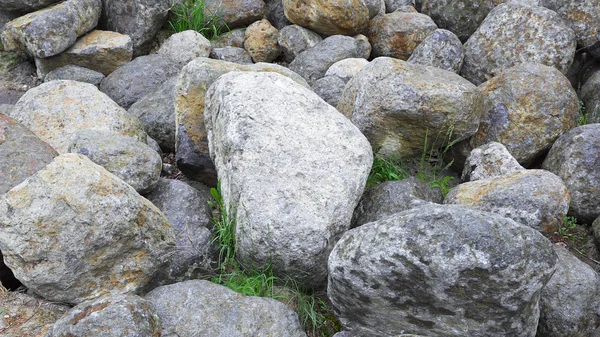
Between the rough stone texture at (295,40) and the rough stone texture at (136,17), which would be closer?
the rough stone texture at (295,40)

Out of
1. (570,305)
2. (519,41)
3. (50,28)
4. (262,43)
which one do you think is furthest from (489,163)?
(50,28)

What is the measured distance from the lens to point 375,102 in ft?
16.4

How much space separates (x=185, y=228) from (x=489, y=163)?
2.27 metres

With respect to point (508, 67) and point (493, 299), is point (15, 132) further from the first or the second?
point (508, 67)

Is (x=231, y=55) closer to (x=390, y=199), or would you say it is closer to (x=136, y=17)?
(x=136, y=17)

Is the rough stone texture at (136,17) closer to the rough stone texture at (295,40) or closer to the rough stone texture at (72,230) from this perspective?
the rough stone texture at (295,40)

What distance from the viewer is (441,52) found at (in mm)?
6035


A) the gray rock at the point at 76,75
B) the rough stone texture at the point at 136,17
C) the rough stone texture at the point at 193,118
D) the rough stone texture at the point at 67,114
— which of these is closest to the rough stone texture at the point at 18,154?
the rough stone texture at the point at 67,114

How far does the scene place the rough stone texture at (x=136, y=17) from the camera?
284 inches

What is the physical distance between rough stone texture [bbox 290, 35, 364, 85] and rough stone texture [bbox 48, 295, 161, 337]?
357cm

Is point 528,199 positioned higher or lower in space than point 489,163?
Result: higher

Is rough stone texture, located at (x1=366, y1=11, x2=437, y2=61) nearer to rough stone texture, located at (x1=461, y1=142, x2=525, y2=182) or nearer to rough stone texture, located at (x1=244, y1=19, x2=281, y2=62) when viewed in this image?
rough stone texture, located at (x1=244, y1=19, x2=281, y2=62)

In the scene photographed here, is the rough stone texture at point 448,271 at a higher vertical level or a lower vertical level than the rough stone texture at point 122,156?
higher

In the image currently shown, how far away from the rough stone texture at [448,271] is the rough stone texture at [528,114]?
2126mm
